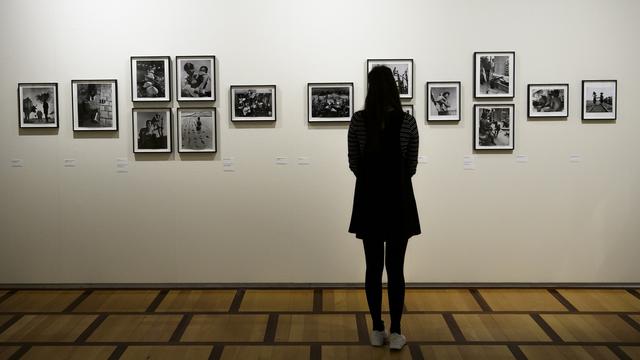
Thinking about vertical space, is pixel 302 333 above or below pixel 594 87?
below

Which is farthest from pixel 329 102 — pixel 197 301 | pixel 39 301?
pixel 39 301

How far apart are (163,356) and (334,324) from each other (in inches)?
59.4

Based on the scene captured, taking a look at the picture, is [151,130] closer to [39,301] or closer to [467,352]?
[39,301]

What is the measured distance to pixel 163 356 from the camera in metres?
4.79

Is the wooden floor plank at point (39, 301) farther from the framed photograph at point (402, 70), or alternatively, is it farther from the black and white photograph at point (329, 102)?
the framed photograph at point (402, 70)

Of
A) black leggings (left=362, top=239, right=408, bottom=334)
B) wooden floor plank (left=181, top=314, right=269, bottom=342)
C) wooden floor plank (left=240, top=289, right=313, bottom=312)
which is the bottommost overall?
wooden floor plank (left=181, top=314, right=269, bottom=342)

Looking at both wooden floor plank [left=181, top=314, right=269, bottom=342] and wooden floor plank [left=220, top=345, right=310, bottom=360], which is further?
wooden floor plank [left=181, top=314, right=269, bottom=342]

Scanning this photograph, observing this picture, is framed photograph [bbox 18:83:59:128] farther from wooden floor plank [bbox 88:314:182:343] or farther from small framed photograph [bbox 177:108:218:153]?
wooden floor plank [bbox 88:314:182:343]

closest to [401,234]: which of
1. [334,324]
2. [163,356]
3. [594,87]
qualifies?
[334,324]

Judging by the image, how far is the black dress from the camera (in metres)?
4.56

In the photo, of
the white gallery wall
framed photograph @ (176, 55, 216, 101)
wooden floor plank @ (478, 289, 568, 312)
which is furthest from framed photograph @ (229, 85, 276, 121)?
wooden floor plank @ (478, 289, 568, 312)

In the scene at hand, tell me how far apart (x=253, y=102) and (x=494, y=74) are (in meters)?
2.53

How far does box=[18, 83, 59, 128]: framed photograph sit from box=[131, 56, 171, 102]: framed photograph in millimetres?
856

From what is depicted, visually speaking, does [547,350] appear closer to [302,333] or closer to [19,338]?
[302,333]
